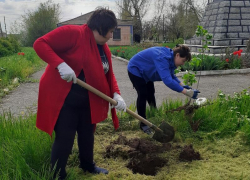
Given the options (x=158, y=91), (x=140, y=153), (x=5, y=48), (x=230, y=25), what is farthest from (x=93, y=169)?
(x=5, y=48)

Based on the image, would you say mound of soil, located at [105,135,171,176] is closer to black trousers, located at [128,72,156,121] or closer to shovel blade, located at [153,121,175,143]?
shovel blade, located at [153,121,175,143]

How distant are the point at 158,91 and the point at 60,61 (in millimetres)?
4628

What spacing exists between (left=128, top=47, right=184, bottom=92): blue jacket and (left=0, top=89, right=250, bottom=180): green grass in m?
0.60

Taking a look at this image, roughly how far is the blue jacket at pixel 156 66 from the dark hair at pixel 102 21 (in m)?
1.25

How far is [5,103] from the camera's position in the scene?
5180 mm

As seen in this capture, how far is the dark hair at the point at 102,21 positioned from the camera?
1.90 meters

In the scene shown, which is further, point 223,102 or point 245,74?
point 245,74

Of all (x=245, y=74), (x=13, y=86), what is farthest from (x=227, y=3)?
(x=13, y=86)

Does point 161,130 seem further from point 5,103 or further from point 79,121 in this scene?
point 5,103

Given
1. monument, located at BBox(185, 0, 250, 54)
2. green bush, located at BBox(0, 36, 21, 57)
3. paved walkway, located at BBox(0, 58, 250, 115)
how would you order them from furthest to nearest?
green bush, located at BBox(0, 36, 21, 57), monument, located at BBox(185, 0, 250, 54), paved walkway, located at BBox(0, 58, 250, 115)

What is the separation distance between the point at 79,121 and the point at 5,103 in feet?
12.3

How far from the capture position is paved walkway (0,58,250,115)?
16.8 feet

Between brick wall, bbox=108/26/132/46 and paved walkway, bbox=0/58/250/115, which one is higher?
brick wall, bbox=108/26/132/46

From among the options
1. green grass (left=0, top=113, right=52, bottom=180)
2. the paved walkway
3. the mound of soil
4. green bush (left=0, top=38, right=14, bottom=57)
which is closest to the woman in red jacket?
green grass (left=0, top=113, right=52, bottom=180)
